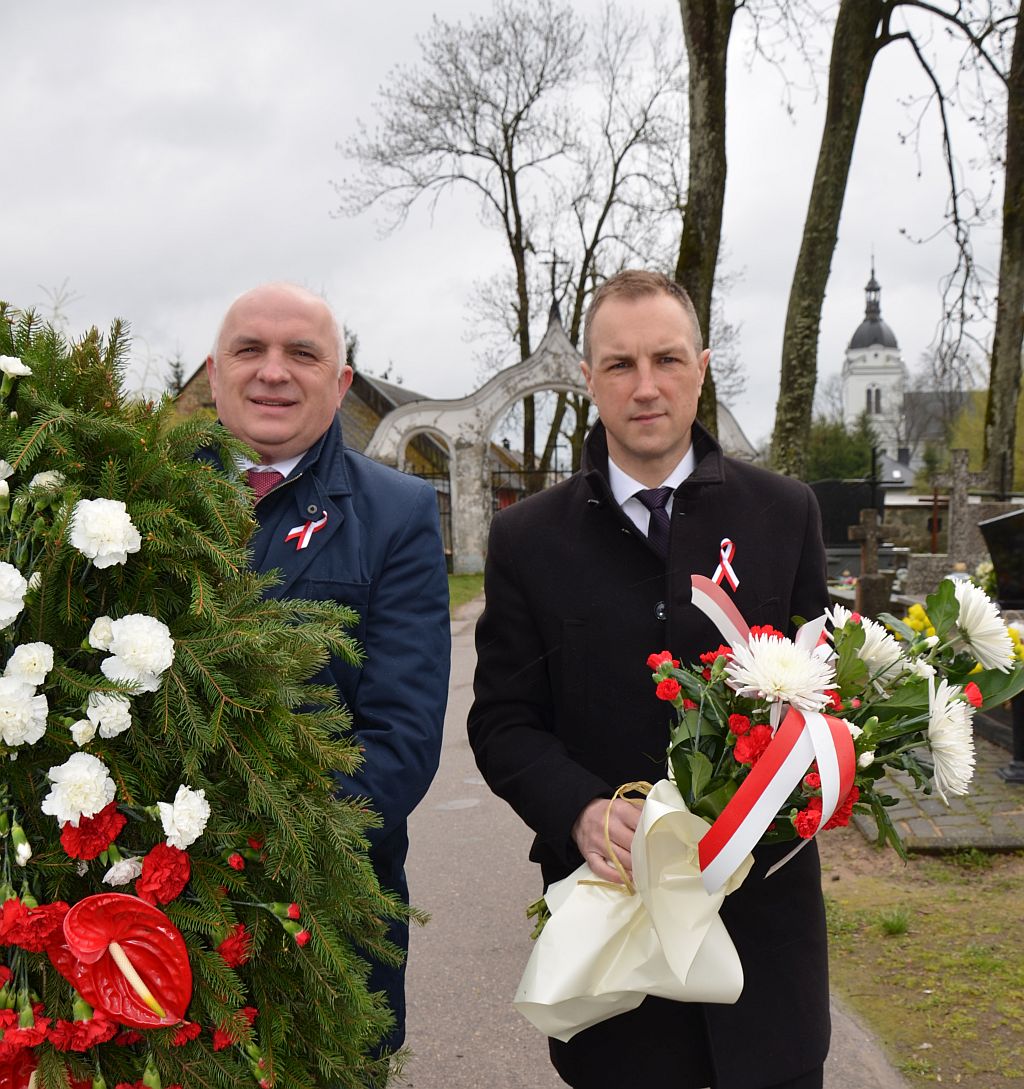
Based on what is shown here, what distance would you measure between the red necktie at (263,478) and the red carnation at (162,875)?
86 cm

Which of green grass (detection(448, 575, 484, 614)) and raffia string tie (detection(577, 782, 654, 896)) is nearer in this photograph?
raffia string tie (detection(577, 782, 654, 896))

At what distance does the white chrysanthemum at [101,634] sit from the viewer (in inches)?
65.6

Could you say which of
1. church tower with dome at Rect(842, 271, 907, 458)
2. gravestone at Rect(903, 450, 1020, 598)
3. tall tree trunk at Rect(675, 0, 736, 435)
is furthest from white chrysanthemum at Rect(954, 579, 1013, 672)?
church tower with dome at Rect(842, 271, 907, 458)

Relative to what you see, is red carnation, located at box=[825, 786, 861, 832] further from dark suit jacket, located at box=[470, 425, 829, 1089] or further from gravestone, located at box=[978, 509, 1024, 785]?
gravestone, located at box=[978, 509, 1024, 785]

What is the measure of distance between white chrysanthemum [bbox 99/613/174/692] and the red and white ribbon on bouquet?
0.94 meters

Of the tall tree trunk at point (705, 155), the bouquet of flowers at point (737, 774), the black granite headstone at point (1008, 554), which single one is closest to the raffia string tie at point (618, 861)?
the bouquet of flowers at point (737, 774)

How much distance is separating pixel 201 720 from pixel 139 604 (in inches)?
9.1

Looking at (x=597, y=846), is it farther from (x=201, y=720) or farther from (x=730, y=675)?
(x=201, y=720)

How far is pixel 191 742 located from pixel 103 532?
36 cm

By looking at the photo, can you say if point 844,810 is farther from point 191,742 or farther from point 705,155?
point 705,155

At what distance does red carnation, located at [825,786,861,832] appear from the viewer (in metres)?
1.83

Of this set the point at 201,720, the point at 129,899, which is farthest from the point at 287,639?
the point at 129,899

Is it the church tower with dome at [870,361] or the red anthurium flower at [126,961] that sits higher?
the church tower with dome at [870,361]

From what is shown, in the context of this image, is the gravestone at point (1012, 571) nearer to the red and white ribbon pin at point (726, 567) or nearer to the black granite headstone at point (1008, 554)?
the black granite headstone at point (1008, 554)
